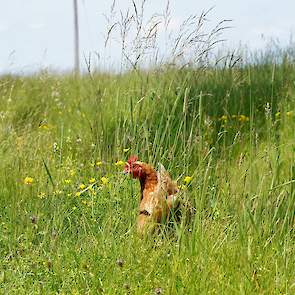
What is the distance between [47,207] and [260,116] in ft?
8.92

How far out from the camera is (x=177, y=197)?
2877 mm

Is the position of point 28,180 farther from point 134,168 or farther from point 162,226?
point 162,226

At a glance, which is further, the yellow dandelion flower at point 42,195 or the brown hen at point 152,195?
the yellow dandelion flower at point 42,195

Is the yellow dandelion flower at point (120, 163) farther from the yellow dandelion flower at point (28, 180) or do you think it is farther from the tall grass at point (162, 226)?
the yellow dandelion flower at point (28, 180)

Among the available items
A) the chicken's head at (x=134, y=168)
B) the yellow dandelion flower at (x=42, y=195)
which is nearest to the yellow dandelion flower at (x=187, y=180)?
the chicken's head at (x=134, y=168)

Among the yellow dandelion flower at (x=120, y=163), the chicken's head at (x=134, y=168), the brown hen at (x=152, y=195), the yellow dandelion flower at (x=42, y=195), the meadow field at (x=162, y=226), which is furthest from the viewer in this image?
the yellow dandelion flower at (x=120, y=163)

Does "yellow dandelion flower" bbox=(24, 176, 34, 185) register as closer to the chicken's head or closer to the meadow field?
the meadow field

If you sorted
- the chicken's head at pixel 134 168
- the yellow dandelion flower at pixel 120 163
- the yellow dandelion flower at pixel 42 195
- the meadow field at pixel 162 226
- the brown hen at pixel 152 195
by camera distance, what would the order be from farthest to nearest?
1. the yellow dandelion flower at pixel 120 163
2. the yellow dandelion flower at pixel 42 195
3. the chicken's head at pixel 134 168
4. the brown hen at pixel 152 195
5. the meadow field at pixel 162 226

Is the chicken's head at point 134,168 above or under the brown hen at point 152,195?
above

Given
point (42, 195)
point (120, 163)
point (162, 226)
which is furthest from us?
point (120, 163)

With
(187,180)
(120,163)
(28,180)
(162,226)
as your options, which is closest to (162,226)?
(162,226)

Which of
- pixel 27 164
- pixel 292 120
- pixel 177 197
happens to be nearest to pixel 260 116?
pixel 292 120

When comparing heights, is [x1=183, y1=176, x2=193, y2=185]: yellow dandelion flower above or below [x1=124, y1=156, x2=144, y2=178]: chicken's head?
below

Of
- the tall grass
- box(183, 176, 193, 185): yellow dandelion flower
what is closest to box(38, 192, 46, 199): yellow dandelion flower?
the tall grass
